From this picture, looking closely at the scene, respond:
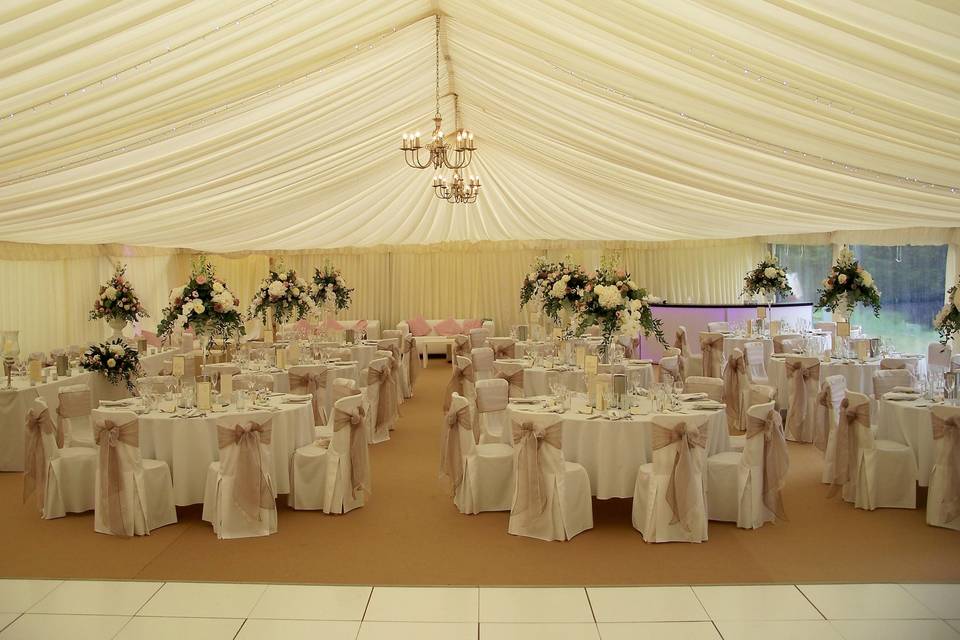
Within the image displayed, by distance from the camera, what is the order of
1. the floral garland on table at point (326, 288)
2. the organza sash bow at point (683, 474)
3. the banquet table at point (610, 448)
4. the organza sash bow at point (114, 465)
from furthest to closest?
the floral garland on table at point (326, 288)
the banquet table at point (610, 448)
the organza sash bow at point (114, 465)
the organza sash bow at point (683, 474)

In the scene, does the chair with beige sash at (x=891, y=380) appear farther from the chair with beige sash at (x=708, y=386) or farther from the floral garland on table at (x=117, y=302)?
the floral garland on table at (x=117, y=302)

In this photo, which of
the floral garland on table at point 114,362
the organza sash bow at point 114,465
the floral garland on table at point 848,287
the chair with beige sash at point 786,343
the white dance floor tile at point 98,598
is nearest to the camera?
the white dance floor tile at point 98,598

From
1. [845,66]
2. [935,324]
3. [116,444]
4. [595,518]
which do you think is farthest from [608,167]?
[116,444]

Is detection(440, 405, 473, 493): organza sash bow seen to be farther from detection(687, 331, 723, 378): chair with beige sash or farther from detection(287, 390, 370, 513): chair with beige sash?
detection(687, 331, 723, 378): chair with beige sash

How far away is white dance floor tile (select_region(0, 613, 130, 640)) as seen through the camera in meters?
4.37

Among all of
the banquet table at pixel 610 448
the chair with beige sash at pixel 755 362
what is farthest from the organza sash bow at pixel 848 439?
the chair with beige sash at pixel 755 362

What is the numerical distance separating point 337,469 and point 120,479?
1.61 metres

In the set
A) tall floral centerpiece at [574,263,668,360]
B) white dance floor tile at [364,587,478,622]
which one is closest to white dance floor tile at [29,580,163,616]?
white dance floor tile at [364,587,478,622]

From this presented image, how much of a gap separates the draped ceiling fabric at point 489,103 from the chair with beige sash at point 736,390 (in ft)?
5.92

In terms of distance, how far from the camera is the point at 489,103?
8.75 m

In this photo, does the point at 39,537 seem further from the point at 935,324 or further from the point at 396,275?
the point at 396,275

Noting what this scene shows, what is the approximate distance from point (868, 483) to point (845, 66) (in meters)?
3.73

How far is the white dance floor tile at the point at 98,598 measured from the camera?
15.4ft

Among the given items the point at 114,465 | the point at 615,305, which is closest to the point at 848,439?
the point at 615,305
